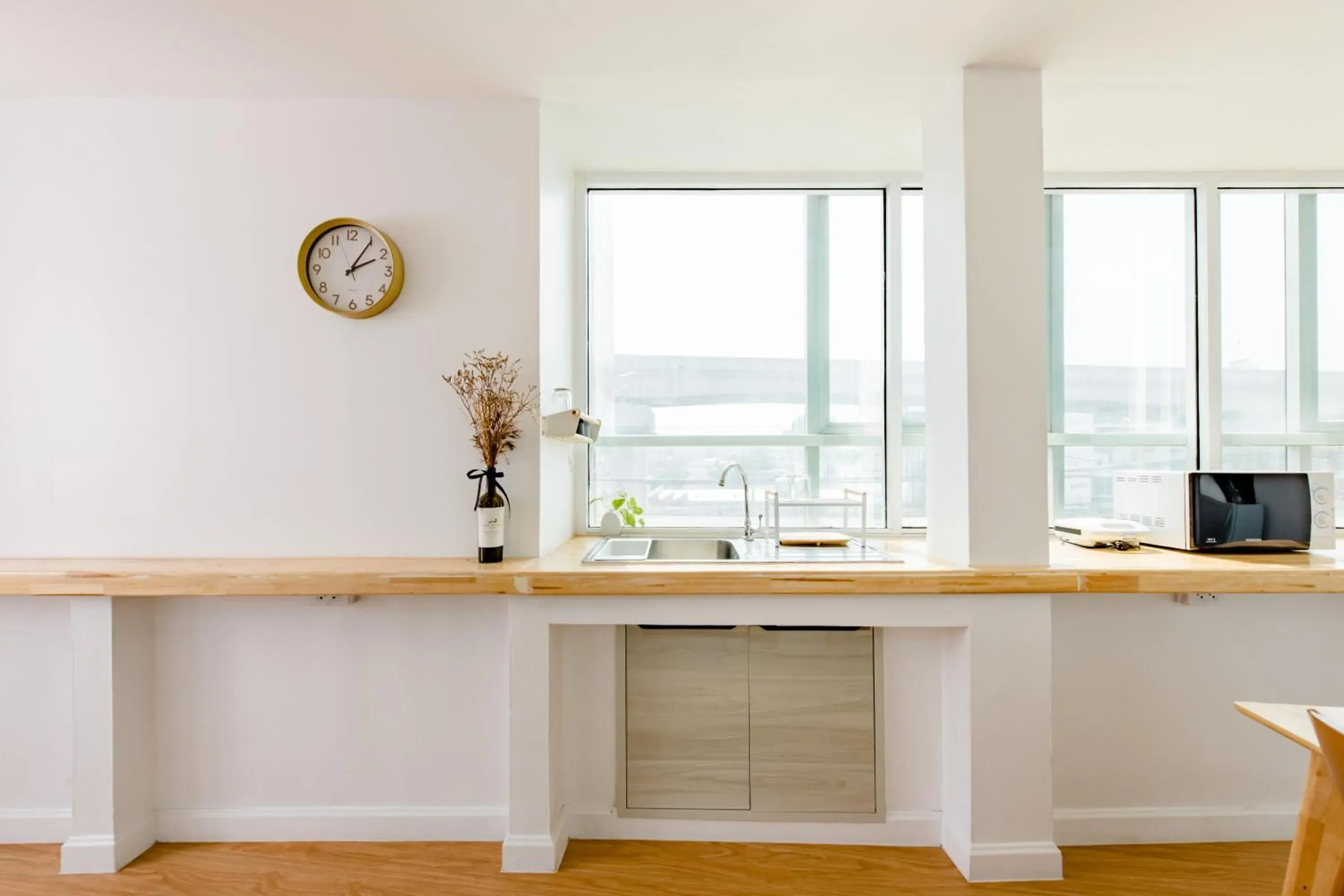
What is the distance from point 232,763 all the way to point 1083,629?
2.88m

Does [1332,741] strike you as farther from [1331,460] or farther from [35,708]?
[35,708]

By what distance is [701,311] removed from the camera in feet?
9.72

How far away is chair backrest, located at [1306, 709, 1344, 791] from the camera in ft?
3.77

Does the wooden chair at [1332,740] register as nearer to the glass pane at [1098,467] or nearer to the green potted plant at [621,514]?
the glass pane at [1098,467]

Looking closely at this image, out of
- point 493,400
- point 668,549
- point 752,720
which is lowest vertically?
point 752,720

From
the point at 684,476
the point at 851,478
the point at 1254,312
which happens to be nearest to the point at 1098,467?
the point at 1254,312

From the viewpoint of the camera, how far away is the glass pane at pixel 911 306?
9.53 feet

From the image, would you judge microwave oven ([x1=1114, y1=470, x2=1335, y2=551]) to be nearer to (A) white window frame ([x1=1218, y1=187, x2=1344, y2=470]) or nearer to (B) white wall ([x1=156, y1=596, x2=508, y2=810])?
(A) white window frame ([x1=1218, y1=187, x2=1344, y2=470])

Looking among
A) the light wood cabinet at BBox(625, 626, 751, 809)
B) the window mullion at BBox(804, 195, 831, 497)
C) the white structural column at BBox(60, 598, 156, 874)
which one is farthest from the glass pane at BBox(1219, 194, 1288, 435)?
the white structural column at BBox(60, 598, 156, 874)

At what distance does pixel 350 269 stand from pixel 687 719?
1.87m

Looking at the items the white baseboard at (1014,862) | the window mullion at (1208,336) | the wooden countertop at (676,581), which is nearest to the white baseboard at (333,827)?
the wooden countertop at (676,581)

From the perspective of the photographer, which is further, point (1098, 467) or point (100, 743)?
point (1098, 467)

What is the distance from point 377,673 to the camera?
235 centimetres

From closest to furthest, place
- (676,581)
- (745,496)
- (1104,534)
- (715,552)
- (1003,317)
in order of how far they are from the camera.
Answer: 1. (676,581)
2. (1003,317)
3. (1104,534)
4. (715,552)
5. (745,496)
